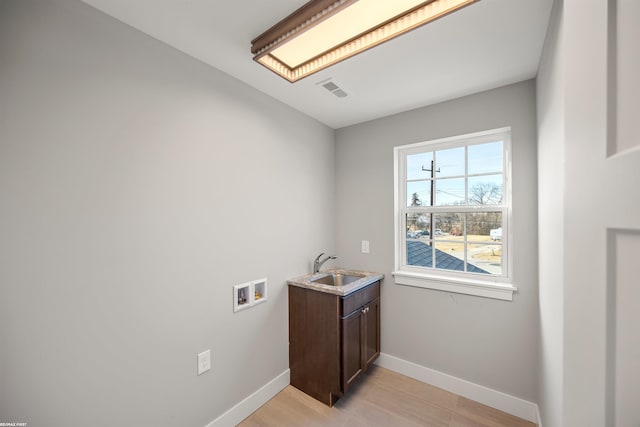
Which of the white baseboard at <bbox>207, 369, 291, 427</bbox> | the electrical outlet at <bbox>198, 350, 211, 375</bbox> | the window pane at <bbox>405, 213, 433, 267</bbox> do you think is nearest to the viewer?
the electrical outlet at <bbox>198, 350, 211, 375</bbox>

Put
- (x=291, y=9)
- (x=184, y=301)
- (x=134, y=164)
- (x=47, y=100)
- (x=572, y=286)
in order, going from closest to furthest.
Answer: (x=572, y=286)
(x=47, y=100)
(x=291, y=9)
(x=134, y=164)
(x=184, y=301)

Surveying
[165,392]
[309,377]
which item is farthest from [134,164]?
[309,377]

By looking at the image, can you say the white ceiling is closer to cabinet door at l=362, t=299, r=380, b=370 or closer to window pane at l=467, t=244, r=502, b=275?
window pane at l=467, t=244, r=502, b=275

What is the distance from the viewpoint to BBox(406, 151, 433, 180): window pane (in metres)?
2.53

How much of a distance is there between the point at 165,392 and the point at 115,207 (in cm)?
114

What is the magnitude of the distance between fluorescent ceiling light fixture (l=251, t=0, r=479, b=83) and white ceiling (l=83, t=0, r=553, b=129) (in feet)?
0.25

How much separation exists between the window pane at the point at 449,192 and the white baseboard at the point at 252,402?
2.18 m

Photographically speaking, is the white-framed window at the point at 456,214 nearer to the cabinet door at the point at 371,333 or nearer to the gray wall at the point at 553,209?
the cabinet door at the point at 371,333

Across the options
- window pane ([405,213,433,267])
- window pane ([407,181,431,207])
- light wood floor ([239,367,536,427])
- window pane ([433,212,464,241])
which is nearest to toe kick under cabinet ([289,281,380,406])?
light wood floor ([239,367,536,427])

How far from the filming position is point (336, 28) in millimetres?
1389

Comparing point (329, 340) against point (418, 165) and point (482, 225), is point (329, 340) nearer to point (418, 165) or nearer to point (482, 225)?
point (482, 225)

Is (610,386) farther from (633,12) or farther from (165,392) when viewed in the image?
(165,392)

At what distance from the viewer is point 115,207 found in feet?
4.42

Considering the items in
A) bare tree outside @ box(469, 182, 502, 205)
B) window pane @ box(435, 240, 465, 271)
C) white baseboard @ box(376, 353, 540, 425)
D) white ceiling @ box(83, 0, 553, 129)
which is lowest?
white baseboard @ box(376, 353, 540, 425)
